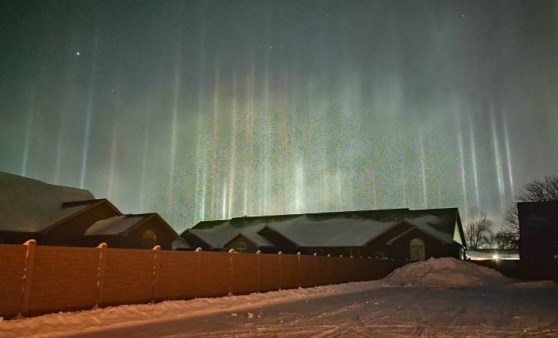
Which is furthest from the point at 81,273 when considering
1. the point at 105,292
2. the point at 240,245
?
the point at 240,245

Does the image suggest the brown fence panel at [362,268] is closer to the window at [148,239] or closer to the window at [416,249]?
the window at [416,249]

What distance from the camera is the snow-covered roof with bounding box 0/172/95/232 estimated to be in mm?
28609

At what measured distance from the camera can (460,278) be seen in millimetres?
34000

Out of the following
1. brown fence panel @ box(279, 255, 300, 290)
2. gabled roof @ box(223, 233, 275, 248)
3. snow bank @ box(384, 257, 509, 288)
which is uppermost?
gabled roof @ box(223, 233, 275, 248)

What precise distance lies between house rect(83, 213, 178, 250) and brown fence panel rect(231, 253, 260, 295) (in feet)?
45.8

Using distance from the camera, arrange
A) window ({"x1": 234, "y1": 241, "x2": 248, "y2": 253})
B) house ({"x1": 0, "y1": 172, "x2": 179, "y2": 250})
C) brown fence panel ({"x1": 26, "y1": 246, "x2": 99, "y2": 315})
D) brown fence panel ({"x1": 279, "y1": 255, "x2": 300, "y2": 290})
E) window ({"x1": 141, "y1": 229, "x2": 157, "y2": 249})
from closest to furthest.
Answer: brown fence panel ({"x1": 26, "y1": 246, "x2": 99, "y2": 315}) → brown fence panel ({"x1": 279, "y1": 255, "x2": 300, "y2": 290}) → house ({"x1": 0, "y1": 172, "x2": 179, "y2": 250}) → window ({"x1": 141, "y1": 229, "x2": 157, "y2": 249}) → window ({"x1": 234, "y1": 241, "x2": 248, "y2": 253})

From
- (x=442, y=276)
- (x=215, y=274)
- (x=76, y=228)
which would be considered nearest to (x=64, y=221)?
(x=76, y=228)

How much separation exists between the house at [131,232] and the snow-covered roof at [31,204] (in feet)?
7.12

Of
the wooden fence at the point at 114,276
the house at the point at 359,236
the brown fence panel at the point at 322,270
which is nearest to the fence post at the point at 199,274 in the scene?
the wooden fence at the point at 114,276

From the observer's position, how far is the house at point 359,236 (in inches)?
1834

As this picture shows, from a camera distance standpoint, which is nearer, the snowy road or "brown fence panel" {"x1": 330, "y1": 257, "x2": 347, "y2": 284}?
the snowy road

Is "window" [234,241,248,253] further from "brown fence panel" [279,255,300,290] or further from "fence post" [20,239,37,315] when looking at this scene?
"fence post" [20,239,37,315]

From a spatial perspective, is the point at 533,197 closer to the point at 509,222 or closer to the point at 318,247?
the point at 509,222

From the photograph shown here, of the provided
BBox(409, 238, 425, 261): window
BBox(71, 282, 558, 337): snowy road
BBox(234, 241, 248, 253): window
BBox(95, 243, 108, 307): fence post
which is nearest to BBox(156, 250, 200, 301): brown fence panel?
BBox(95, 243, 108, 307): fence post
